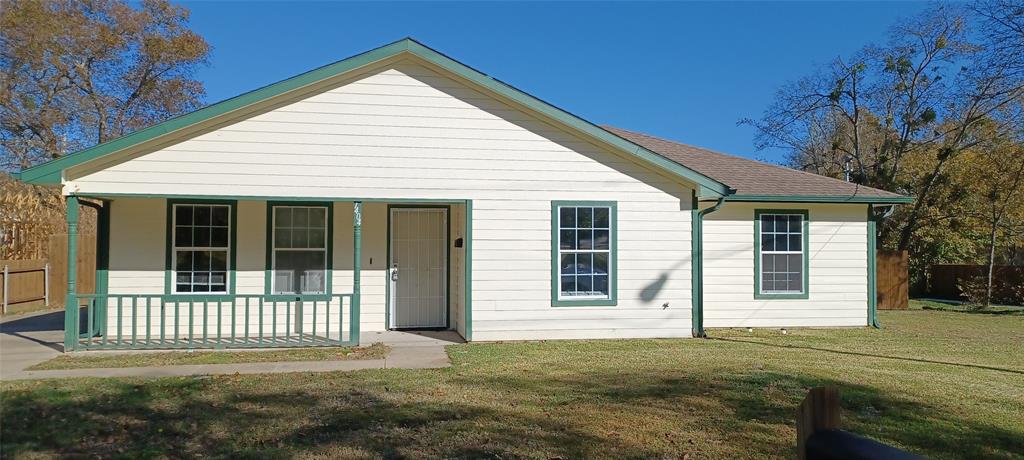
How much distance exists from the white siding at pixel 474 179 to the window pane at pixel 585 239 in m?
0.51

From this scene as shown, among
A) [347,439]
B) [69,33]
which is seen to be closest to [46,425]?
[347,439]

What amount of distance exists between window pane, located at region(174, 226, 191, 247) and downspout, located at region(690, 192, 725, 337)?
855cm

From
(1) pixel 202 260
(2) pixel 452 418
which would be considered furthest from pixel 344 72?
(2) pixel 452 418

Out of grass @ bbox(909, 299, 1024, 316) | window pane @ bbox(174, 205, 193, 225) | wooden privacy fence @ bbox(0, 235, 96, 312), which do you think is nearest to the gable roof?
grass @ bbox(909, 299, 1024, 316)

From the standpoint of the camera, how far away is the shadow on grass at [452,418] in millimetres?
5047

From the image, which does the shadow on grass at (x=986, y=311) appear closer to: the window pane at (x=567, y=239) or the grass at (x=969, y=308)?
the grass at (x=969, y=308)

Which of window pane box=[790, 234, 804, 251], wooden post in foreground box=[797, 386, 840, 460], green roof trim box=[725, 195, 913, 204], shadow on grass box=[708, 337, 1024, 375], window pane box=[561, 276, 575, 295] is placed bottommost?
shadow on grass box=[708, 337, 1024, 375]

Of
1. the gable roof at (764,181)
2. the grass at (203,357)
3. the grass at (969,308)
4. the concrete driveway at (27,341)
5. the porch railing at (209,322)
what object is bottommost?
the grass at (969,308)

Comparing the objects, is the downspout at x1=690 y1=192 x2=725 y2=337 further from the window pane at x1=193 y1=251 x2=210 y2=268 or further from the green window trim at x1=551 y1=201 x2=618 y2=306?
the window pane at x1=193 y1=251 x2=210 y2=268

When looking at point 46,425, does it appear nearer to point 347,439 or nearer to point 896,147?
point 347,439

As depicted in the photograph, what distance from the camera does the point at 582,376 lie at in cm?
787

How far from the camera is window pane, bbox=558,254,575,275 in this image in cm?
1108

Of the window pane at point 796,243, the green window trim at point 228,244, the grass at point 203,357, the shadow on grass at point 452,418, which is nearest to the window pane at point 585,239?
the grass at point 203,357

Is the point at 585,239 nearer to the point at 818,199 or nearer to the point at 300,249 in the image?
the point at 300,249
